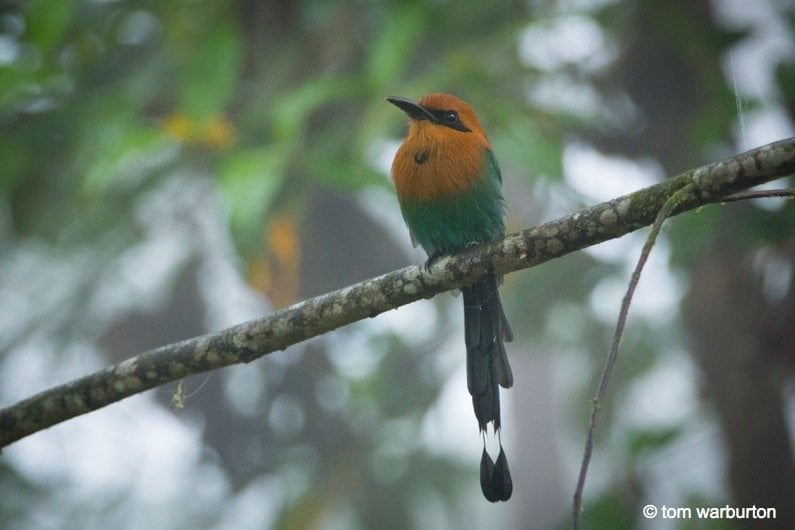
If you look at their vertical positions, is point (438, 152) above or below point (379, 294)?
above

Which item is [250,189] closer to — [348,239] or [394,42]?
[394,42]

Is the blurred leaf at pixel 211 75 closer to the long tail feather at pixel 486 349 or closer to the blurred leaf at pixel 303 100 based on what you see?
the blurred leaf at pixel 303 100

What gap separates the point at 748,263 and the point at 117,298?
3.76 m

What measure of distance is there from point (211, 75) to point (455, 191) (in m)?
1.35

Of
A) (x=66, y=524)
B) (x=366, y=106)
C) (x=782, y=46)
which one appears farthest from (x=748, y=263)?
(x=66, y=524)

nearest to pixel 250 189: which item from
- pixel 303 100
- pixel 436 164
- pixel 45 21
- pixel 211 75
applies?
pixel 303 100

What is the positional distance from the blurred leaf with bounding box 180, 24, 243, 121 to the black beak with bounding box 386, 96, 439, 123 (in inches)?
35.1

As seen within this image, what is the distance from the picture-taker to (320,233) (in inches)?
240

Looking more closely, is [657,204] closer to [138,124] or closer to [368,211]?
[138,124]

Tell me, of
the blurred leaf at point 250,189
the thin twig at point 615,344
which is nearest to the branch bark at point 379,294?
the thin twig at point 615,344

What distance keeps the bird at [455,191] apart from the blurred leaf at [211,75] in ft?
3.04

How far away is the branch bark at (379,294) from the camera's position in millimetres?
2111

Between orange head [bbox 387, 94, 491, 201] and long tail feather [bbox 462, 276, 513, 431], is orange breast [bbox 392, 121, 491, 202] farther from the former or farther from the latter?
long tail feather [bbox 462, 276, 513, 431]

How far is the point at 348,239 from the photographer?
6027mm
